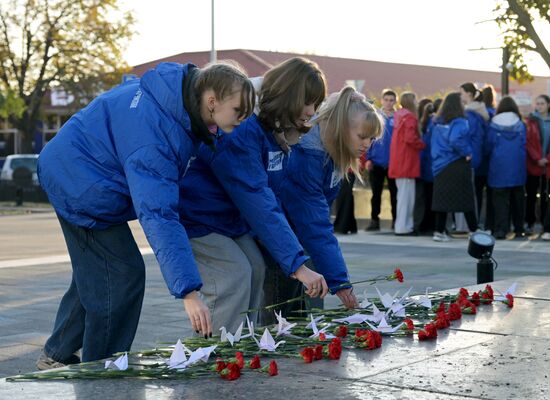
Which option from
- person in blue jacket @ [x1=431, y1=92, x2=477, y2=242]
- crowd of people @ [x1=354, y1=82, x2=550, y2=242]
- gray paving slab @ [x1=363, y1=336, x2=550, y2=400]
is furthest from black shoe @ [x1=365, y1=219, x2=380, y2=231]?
gray paving slab @ [x1=363, y1=336, x2=550, y2=400]

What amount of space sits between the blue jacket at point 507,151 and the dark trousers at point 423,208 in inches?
41.0

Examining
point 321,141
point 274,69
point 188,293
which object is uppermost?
point 274,69

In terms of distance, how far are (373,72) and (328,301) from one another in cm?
4254

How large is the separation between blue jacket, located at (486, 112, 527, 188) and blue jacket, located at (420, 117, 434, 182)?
85cm

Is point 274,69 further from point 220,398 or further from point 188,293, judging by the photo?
point 220,398

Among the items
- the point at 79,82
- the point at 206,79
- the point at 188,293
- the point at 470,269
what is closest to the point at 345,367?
the point at 188,293

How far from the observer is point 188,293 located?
3.98 metres

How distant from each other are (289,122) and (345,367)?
52.4 inches

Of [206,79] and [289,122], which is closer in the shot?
[206,79]

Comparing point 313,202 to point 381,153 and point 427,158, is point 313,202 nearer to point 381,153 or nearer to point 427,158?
point 427,158

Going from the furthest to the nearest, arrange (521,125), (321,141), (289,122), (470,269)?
(521,125)
(470,269)
(321,141)
(289,122)

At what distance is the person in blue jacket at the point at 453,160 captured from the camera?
1347 centimetres

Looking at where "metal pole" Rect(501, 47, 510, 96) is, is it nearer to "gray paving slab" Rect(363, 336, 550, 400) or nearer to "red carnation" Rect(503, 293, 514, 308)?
"red carnation" Rect(503, 293, 514, 308)

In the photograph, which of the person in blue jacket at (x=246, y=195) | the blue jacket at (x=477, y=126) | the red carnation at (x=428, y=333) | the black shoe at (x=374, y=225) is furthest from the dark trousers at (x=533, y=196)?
the red carnation at (x=428, y=333)
